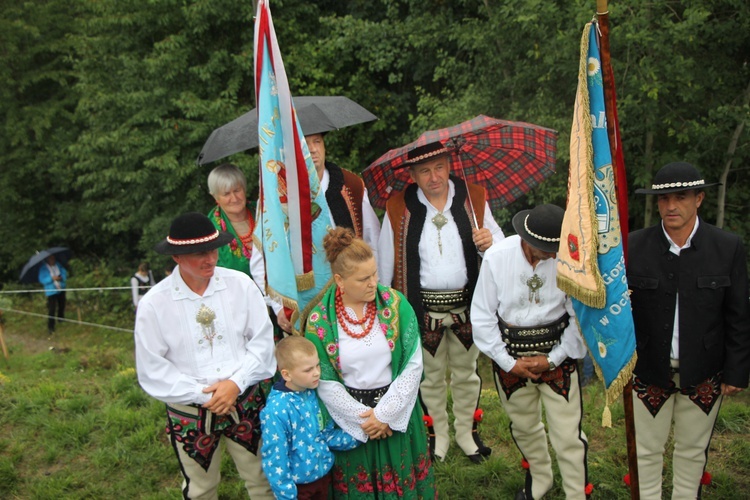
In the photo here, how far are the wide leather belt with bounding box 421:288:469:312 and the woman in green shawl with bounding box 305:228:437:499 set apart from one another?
723 mm

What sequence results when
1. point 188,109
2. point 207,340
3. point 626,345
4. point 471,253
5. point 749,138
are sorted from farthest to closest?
point 188,109, point 749,138, point 471,253, point 207,340, point 626,345

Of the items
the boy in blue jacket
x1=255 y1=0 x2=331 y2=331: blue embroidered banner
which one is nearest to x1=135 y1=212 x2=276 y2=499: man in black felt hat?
x1=255 y1=0 x2=331 y2=331: blue embroidered banner

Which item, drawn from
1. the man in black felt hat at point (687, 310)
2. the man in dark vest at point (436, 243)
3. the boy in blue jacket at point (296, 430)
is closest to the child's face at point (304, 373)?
the boy in blue jacket at point (296, 430)

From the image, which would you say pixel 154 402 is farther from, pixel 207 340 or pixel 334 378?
pixel 334 378

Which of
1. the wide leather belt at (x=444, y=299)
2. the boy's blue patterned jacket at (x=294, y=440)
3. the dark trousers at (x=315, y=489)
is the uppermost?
the wide leather belt at (x=444, y=299)

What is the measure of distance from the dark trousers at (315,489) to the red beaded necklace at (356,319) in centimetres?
71

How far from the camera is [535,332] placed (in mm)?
3549

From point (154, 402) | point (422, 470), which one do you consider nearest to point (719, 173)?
point (422, 470)

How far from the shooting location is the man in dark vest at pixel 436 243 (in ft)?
13.1

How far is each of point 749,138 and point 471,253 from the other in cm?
486

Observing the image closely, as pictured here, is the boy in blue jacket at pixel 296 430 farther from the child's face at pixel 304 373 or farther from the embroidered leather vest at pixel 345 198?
the embroidered leather vest at pixel 345 198

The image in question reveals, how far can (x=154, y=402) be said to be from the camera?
18.1 ft

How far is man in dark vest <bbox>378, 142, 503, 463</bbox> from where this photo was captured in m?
4.01

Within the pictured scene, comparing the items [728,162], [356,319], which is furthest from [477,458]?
[728,162]
